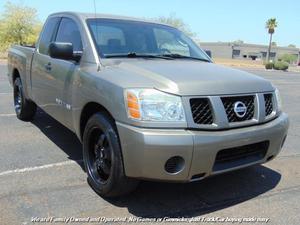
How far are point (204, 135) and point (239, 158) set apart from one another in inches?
25.4

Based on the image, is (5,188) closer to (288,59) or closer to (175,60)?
(175,60)

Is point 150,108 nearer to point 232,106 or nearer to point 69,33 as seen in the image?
point 232,106

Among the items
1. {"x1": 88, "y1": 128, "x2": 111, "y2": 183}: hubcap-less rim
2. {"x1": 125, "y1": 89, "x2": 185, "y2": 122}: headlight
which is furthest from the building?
{"x1": 125, "y1": 89, "x2": 185, "y2": 122}: headlight

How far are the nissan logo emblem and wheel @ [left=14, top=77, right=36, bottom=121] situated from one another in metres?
4.35

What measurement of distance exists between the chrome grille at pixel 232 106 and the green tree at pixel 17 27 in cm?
4660

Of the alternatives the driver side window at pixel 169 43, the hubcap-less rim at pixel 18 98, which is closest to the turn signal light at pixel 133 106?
the driver side window at pixel 169 43

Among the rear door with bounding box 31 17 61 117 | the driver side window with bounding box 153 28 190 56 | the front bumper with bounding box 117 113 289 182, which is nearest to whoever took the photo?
the front bumper with bounding box 117 113 289 182

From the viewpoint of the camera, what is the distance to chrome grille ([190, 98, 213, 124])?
3.52 metres

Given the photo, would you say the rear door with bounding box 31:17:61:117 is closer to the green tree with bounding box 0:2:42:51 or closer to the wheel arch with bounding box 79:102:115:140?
the wheel arch with bounding box 79:102:115:140

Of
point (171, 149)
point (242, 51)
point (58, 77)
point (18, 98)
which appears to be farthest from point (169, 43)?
point (242, 51)

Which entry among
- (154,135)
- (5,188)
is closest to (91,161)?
(5,188)

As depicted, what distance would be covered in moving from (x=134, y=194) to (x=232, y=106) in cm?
135

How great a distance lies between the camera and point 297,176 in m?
4.94

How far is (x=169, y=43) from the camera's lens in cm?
526
